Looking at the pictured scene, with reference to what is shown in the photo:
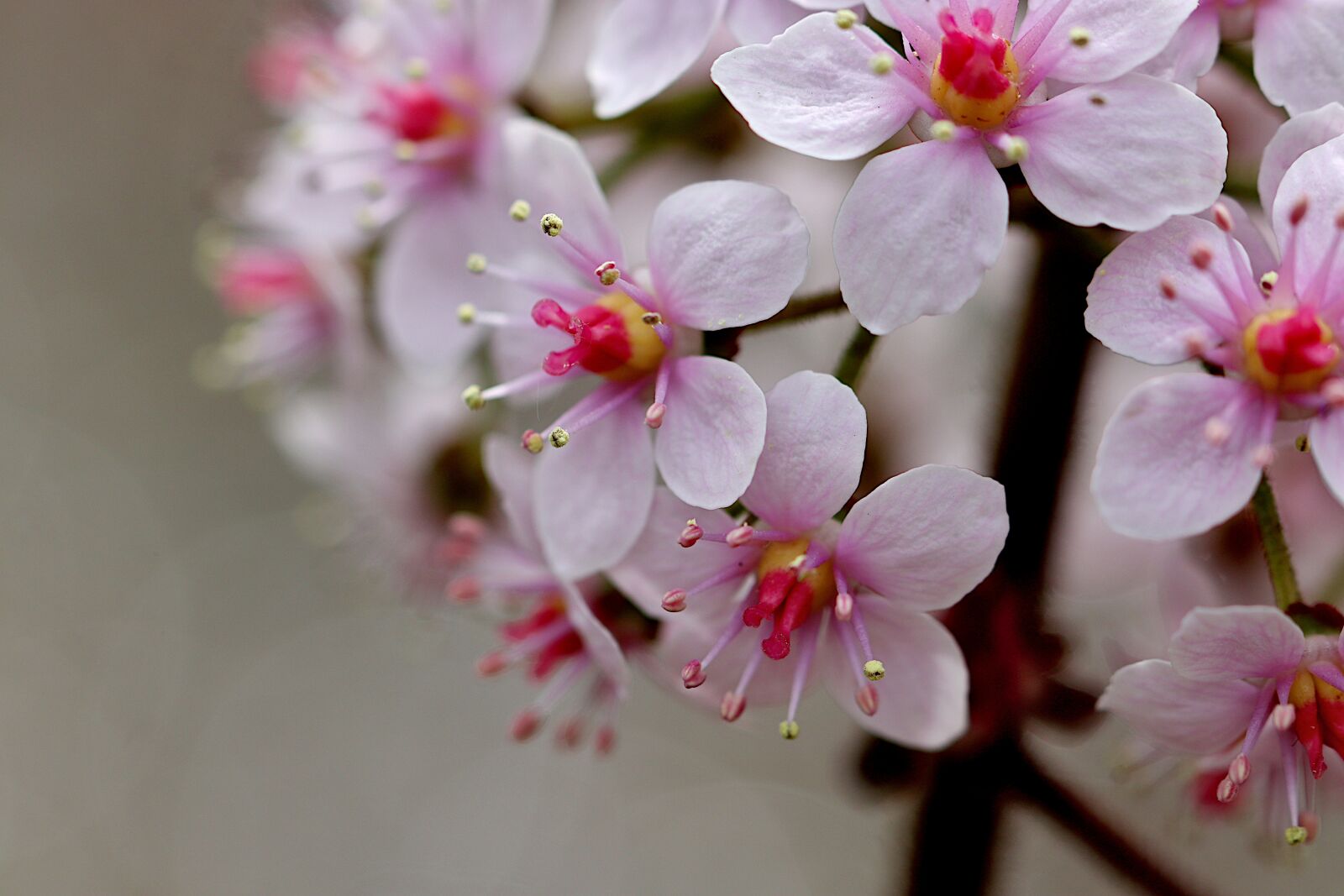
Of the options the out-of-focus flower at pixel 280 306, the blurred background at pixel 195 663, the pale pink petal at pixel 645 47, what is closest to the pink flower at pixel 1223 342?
the pale pink petal at pixel 645 47

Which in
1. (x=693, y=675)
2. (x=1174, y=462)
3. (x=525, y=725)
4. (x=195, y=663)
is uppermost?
(x=1174, y=462)

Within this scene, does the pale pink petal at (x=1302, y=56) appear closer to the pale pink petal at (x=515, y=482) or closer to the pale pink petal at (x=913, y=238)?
the pale pink petal at (x=913, y=238)

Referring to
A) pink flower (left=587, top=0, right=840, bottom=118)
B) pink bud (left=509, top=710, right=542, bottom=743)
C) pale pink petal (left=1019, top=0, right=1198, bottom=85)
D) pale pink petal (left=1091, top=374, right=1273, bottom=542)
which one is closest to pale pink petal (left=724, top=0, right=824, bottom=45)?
pink flower (left=587, top=0, right=840, bottom=118)

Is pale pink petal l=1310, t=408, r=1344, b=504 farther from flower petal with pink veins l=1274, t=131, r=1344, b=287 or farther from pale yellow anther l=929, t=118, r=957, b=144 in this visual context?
pale yellow anther l=929, t=118, r=957, b=144

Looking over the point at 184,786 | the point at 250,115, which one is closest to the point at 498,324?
the point at 184,786

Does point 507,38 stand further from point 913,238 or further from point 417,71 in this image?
point 913,238

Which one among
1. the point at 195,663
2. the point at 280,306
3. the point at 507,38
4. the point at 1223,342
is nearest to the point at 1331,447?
the point at 1223,342
